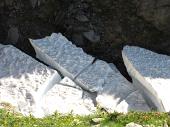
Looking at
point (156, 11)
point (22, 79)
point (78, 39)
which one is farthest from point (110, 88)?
point (156, 11)

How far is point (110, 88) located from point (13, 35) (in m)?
4.59

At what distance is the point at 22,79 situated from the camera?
53.5 ft

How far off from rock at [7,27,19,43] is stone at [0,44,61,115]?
1346mm

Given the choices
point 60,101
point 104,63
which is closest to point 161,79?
point 104,63

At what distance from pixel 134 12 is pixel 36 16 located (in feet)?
11.7

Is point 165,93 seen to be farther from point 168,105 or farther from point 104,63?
point 104,63

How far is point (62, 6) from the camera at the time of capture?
753 inches

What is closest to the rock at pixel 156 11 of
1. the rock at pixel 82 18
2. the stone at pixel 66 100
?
the rock at pixel 82 18

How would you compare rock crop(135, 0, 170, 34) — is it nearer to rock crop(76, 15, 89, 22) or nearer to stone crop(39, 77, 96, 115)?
rock crop(76, 15, 89, 22)

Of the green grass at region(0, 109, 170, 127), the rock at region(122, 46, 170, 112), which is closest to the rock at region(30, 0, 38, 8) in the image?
the rock at region(122, 46, 170, 112)

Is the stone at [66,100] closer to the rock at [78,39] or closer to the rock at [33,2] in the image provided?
the rock at [78,39]

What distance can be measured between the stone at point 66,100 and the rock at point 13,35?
339 centimetres

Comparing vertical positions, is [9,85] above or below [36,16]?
below

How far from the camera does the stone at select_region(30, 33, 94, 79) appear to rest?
16.9 m
